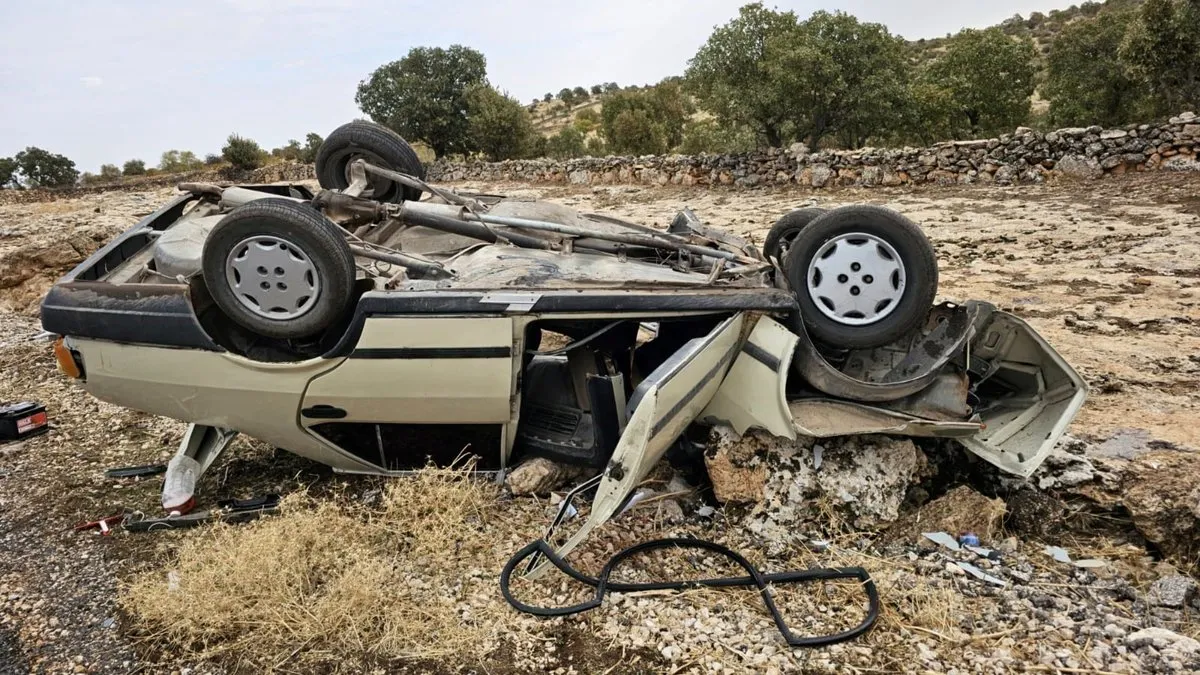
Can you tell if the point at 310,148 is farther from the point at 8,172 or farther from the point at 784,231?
the point at 784,231

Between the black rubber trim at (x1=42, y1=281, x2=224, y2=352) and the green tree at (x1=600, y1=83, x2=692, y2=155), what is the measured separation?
73.0ft

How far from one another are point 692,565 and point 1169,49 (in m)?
16.1

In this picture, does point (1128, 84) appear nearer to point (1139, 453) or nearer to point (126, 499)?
point (1139, 453)

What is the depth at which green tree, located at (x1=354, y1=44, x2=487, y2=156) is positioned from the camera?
89.8ft

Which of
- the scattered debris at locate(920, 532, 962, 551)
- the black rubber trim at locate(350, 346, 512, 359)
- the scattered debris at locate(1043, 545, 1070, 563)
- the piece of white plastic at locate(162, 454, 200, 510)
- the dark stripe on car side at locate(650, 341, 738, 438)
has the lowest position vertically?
the scattered debris at locate(1043, 545, 1070, 563)

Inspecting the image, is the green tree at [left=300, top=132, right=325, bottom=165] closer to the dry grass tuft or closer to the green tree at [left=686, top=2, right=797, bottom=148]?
the green tree at [left=686, top=2, right=797, bottom=148]

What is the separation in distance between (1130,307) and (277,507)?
266 inches

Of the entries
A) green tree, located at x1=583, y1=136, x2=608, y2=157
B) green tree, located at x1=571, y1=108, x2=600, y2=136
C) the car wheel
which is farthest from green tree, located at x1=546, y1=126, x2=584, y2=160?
the car wheel

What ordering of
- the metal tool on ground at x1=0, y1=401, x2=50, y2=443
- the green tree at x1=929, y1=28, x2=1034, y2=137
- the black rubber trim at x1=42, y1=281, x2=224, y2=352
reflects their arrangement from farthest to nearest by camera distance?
the green tree at x1=929, y1=28, x2=1034, y2=137 < the metal tool on ground at x1=0, y1=401, x2=50, y2=443 < the black rubber trim at x1=42, y1=281, x2=224, y2=352

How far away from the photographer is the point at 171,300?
3.59m

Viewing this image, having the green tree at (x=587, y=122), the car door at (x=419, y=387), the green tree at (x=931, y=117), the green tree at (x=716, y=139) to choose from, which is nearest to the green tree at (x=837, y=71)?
the green tree at (x=931, y=117)

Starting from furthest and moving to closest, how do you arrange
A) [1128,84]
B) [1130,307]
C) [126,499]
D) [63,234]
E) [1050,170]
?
[1128,84] < [1050,170] < [63,234] < [1130,307] < [126,499]

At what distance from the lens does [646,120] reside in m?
25.5

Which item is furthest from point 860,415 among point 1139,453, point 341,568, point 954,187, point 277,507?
point 954,187
